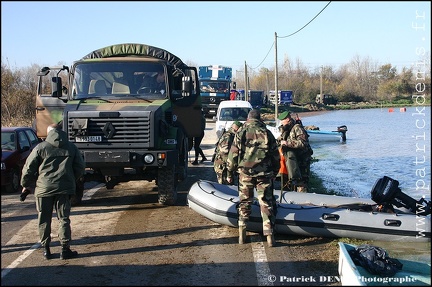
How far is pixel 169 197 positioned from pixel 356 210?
368cm

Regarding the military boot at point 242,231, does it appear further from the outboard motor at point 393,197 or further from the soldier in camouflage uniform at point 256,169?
the outboard motor at point 393,197

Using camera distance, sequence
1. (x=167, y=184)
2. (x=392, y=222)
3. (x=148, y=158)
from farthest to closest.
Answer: (x=167, y=184)
(x=148, y=158)
(x=392, y=222)

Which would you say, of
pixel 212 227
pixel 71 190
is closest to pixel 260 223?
pixel 212 227

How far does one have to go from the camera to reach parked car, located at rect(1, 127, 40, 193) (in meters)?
11.5

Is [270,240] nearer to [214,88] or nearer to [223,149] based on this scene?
[223,149]

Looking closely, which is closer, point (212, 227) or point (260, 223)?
point (260, 223)

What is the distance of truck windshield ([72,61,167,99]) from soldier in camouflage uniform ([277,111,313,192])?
2497mm

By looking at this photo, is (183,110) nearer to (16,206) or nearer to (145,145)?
(145,145)

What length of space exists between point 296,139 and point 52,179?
4.40m

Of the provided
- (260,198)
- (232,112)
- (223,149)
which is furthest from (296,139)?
(232,112)

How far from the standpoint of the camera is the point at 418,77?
7383 millimetres

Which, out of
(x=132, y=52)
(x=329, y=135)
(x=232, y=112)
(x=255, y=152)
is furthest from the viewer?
(x=329, y=135)

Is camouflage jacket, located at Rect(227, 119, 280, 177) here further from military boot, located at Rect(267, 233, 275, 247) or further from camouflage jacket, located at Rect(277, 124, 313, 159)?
camouflage jacket, located at Rect(277, 124, 313, 159)

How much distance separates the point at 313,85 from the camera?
58062 mm
